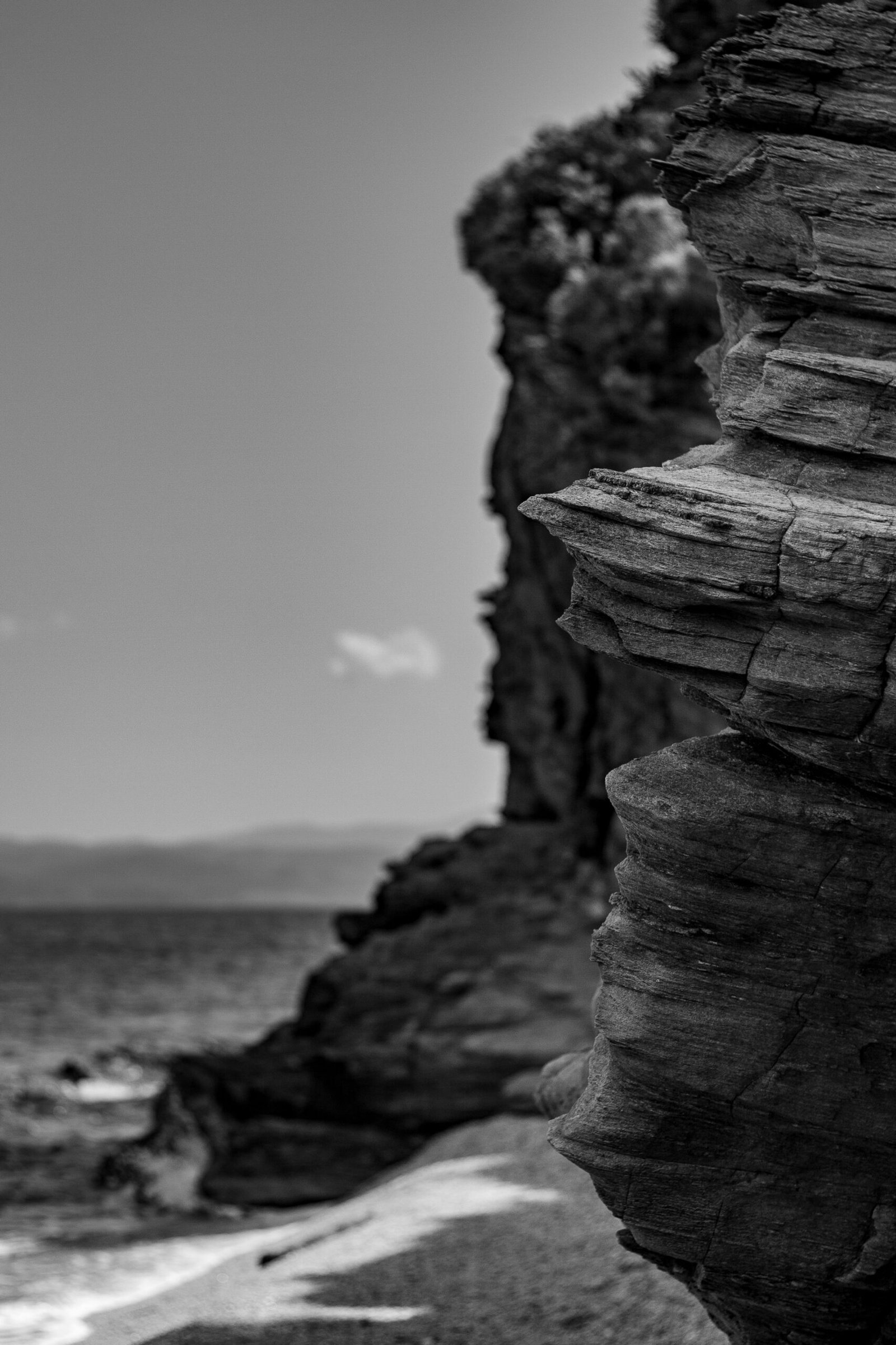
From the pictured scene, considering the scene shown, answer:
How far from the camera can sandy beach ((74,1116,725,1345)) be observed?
16.4 meters

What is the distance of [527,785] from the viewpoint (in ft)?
154

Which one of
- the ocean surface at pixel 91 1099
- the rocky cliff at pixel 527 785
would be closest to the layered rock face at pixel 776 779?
the ocean surface at pixel 91 1099

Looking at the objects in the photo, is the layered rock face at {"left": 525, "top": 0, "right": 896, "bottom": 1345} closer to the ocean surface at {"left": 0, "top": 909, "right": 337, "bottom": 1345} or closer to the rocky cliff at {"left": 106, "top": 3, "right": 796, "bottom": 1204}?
the ocean surface at {"left": 0, "top": 909, "right": 337, "bottom": 1345}

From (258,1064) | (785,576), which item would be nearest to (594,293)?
(258,1064)

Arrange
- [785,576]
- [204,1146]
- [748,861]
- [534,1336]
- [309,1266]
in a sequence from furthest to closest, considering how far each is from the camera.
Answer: [204,1146]
[309,1266]
[534,1336]
[748,861]
[785,576]

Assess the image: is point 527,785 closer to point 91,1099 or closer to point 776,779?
point 91,1099

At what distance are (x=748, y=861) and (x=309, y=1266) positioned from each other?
13.6 meters

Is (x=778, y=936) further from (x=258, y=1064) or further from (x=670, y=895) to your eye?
(x=258, y=1064)

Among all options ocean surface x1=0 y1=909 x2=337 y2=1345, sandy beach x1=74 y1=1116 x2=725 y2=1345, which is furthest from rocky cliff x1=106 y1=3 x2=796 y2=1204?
sandy beach x1=74 y1=1116 x2=725 y2=1345

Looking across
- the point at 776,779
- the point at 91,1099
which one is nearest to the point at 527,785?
the point at 91,1099

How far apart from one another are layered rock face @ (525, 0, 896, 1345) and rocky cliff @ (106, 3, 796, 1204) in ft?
58.3

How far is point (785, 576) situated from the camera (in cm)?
946

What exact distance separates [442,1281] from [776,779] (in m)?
12.0

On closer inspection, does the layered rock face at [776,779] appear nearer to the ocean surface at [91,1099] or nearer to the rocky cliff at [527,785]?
the ocean surface at [91,1099]
